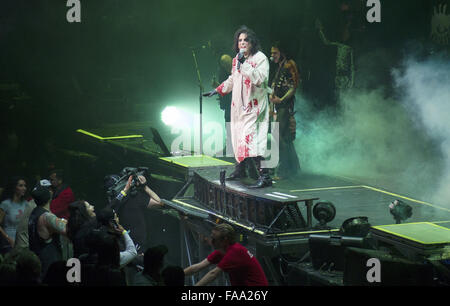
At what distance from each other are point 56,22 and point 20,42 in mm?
662

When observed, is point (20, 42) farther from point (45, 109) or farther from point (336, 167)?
point (336, 167)

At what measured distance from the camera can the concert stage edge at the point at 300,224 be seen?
6316mm

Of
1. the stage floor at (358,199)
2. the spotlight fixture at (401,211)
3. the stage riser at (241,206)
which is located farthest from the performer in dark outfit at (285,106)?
the spotlight fixture at (401,211)

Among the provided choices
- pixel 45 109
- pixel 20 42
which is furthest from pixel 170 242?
pixel 20 42

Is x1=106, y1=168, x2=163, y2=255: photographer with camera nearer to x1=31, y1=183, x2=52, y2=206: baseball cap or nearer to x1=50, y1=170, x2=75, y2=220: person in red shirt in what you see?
x1=50, y1=170, x2=75, y2=220: person in red shirt

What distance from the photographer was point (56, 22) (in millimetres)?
11602

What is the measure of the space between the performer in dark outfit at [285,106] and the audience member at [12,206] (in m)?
4.49

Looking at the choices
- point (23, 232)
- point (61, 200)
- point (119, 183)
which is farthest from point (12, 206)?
point (119, 183)

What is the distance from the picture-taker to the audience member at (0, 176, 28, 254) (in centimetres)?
788

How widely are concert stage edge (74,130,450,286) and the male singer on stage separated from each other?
1.23ft

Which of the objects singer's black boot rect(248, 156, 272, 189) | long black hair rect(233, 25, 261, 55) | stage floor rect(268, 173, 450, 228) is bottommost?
stage floor rect(268, 173, 450, 228)
